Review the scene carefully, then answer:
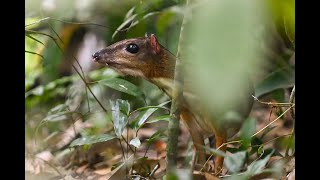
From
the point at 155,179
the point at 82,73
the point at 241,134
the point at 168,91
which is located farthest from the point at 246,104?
the point at 82,73

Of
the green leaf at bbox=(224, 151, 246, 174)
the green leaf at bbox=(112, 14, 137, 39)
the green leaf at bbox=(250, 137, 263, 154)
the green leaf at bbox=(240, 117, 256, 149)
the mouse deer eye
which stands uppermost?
the green leaf at bbox=(112, 14, 137, 39)

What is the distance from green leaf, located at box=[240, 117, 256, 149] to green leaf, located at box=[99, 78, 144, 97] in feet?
0.84

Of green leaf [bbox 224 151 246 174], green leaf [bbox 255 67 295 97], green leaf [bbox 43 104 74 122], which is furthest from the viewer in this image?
green leaf [bbox 43 104 74 122]

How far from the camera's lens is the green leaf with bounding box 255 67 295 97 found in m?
1.03

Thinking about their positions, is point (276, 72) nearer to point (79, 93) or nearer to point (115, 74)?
point (115, 74)

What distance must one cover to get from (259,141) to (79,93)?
1.46 feet

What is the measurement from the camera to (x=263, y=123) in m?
1.09

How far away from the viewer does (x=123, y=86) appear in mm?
1104

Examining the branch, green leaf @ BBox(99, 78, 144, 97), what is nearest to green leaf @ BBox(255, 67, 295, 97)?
the branch

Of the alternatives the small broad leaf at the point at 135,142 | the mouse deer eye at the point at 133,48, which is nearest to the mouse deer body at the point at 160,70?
the mouse deer eye at the point at 133,48

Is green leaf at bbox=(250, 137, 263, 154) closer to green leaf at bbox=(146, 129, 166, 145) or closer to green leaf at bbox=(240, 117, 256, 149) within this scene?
green leaf at bbox=(240, 117, 256, 149)

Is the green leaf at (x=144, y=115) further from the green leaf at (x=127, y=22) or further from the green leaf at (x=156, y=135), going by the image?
the green leaf at (x=127, y=22)

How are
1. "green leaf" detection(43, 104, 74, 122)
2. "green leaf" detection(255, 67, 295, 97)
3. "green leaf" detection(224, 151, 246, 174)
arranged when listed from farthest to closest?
"green leaf" detection(43, 104, 74, 122), "green leaf" detection(255, 67, 295, 97), "green leaf" detection(224, 151, 246, 174)

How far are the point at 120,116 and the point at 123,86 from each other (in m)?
0.07
